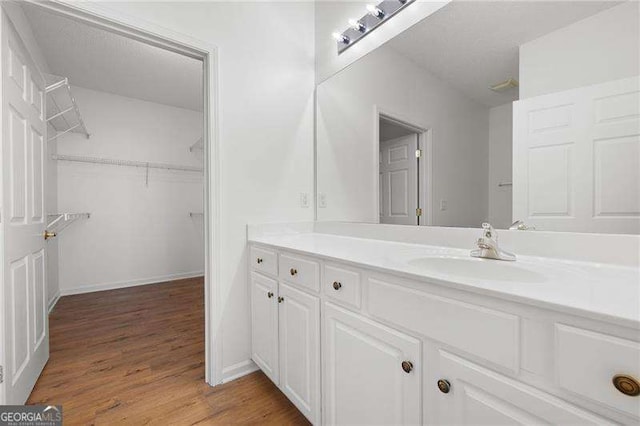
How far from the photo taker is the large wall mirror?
36.9 inches

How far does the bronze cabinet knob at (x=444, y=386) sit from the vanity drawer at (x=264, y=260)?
3.10 feet

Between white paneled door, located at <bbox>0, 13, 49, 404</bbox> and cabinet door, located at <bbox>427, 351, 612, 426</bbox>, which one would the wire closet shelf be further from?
cabinet door, located at <bbox>427, 351, 612, 426</bbox>

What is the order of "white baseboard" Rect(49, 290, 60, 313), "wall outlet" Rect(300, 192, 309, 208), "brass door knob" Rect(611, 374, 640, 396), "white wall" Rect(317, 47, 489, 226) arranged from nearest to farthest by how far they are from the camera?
"brass door knob" Rect(611, 374, 640, 396), "white wall" Rect(317, 47, 489, 226), "wall outlet" Rect(300, 192, 309, 208), "white baseboard" Rect(49, 290, 60, 313)

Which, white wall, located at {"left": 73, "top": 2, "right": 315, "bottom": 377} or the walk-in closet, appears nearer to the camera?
white wall, located at {"left": 73, "top": 2, "right": 315, "bottom": 377}

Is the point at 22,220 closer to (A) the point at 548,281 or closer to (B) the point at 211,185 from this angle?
(B) the point at 211,185

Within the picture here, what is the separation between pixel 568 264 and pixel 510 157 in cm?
46

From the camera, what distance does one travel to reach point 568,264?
966 millimetres

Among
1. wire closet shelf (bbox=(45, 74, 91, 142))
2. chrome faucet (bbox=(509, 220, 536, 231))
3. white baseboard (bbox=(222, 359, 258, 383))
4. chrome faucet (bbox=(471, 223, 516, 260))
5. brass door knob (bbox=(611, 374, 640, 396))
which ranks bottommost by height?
white baseboard (bbox=(222, 359, 258, 383))

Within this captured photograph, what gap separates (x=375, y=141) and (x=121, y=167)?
3598mm

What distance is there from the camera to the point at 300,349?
1.32 metres

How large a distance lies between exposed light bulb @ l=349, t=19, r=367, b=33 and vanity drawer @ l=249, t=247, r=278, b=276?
145 cm

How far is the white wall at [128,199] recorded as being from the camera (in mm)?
3486

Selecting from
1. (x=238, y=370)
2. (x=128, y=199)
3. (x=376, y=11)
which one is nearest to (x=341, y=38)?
(x=376, y=11)

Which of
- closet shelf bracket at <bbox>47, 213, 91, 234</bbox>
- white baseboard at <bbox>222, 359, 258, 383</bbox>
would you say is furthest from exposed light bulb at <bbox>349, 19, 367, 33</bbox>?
closet shelf bracket at <bbox>47, 213, 91, 234</bbox>
